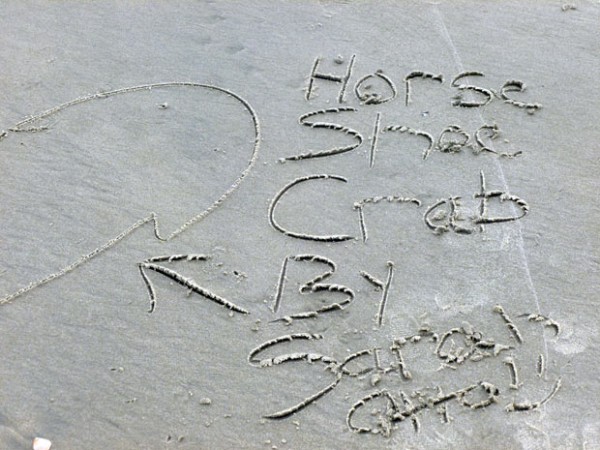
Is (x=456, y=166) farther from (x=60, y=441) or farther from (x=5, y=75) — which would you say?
(x=5, y=75)

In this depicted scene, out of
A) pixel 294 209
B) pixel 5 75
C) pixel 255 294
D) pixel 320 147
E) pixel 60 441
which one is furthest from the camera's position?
pixel 5 75

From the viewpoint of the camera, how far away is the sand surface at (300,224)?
6.85 ft

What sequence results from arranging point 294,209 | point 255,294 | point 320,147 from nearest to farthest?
point 255,294 < point 294,209 < point 320,147

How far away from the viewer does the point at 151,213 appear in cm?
258

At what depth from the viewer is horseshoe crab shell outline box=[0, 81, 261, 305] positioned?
2.42m

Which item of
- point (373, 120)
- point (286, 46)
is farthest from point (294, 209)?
point (286, 46)

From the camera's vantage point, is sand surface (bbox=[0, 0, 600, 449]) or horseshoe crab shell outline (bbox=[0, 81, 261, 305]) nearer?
sand surface (bbox=[0, 0, 600, 449])

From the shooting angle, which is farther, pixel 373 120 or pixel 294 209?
pixel 373 120

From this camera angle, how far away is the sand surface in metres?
2.09

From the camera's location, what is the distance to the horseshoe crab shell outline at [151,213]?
2416mm

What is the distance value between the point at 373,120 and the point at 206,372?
114cm

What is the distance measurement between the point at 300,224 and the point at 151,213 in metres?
0.47

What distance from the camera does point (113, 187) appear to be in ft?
8.77

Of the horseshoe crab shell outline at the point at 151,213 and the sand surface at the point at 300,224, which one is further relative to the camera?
the horseshoe crab shell outline at the point at 151,213
